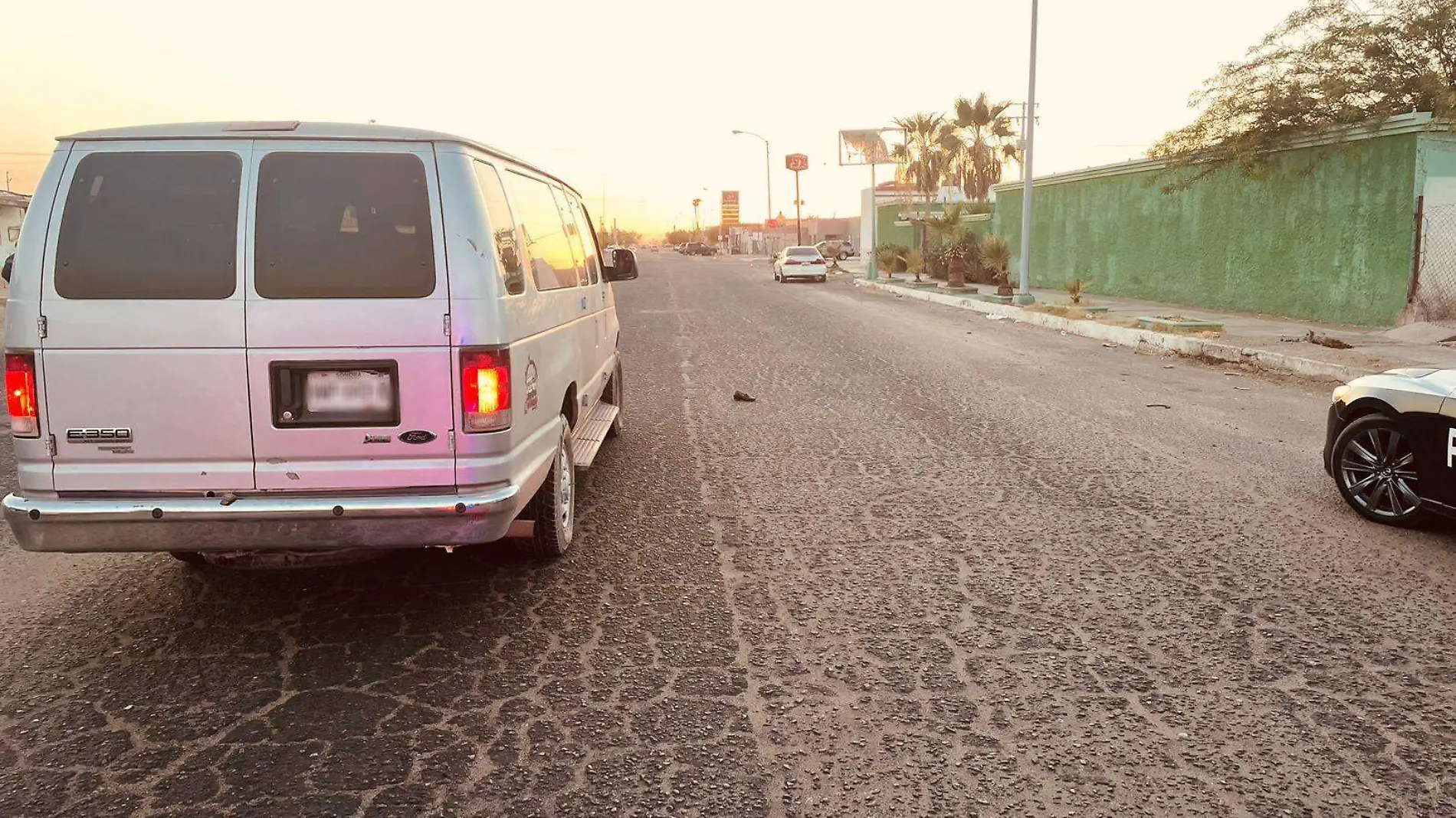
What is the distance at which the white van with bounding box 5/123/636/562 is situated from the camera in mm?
3799

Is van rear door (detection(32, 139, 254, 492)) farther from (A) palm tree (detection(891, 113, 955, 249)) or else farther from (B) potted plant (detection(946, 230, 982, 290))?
(A) palm tree (detection(891, 113, 955, 249))

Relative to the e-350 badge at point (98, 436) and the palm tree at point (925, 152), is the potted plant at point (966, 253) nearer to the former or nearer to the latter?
the palm tree at point (925, 152)

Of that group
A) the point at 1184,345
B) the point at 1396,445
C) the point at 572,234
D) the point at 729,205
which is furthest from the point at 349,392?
the point at 729,205

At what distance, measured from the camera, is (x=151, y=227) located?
384 cm

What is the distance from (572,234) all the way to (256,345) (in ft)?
8.83

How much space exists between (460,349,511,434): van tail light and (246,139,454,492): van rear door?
0.07m

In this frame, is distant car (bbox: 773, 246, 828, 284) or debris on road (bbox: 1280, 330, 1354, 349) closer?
debris on road (bbox: 1280, 330, 1354, 349)

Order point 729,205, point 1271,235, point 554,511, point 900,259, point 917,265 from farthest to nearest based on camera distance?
point 729,205
point 900,259
point 917,265
point 1271,235
point 554,511

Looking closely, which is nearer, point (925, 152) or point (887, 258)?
point (887, 258)

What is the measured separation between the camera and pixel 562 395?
5.17m

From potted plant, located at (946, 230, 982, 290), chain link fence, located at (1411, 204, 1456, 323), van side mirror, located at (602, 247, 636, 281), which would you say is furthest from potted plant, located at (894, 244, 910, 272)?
van side mirror, located at (602, 247, 636, 281)

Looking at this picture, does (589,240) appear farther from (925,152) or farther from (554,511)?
(925,152)

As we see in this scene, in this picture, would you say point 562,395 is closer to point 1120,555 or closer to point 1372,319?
point 1120,555

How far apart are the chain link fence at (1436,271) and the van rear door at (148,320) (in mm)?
17289
